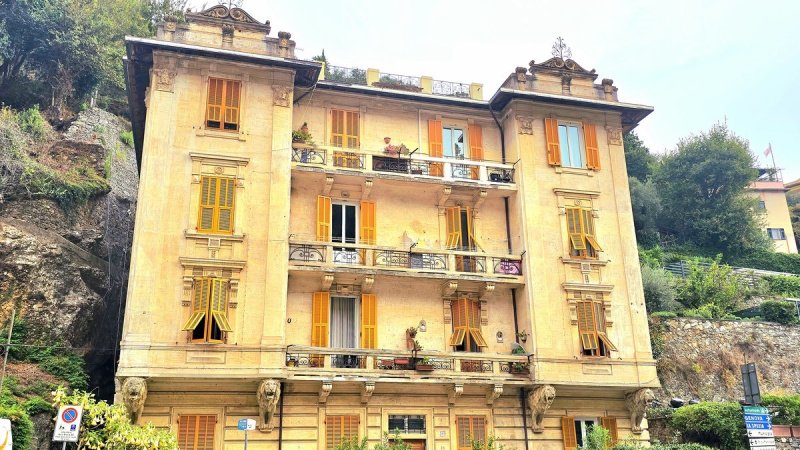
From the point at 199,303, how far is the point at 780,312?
2868 centimetres

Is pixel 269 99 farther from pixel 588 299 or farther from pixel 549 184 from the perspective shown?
pixel 588 299

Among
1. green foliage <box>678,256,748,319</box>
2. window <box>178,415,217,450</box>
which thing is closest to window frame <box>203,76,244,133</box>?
window <box>178,415,217,450</box>

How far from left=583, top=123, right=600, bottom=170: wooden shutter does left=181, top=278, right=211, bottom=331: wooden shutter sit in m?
15.2

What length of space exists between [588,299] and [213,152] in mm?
14259

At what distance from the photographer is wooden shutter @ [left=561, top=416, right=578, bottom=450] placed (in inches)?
931

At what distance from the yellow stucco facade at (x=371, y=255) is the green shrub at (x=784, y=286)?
20.0m

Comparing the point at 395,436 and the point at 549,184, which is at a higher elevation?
the point at 549,184

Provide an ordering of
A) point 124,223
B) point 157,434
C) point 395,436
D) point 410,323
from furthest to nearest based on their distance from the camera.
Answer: point 124,223
point 410,323
point 395,436
point 157,434

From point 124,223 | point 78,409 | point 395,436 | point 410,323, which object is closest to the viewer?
point 78,409

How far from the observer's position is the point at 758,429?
66.3 feet

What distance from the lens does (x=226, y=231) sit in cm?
2245

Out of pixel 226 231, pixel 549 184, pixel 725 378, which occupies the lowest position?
pixel 725 378

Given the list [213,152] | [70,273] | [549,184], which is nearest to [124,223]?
[70,273]

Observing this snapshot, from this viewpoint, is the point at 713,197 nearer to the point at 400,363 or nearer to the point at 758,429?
the point at 758,429
